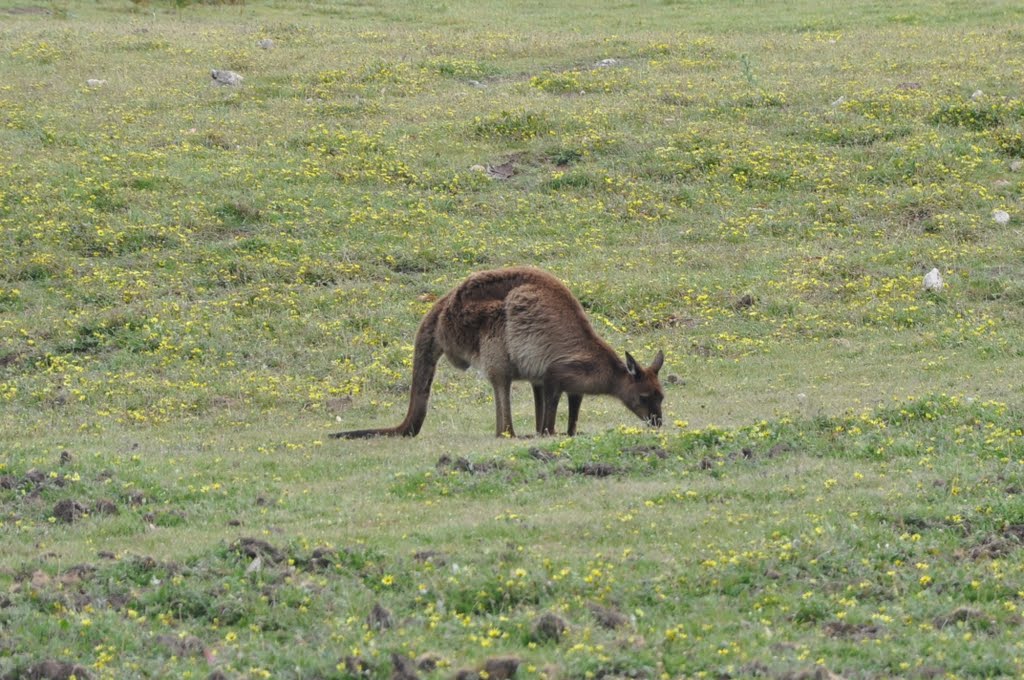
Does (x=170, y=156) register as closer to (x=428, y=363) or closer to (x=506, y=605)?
(x=428, y=363)

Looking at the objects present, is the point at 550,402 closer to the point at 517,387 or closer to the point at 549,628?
the point at 517,387

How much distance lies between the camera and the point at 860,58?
2816 cm

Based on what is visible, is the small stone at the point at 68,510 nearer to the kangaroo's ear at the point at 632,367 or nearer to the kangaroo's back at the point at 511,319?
the kangaroo's back at the point at 511,319

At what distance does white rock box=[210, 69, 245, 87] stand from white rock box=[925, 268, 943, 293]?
14.1 meters

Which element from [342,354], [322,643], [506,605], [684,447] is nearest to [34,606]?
[322,643]

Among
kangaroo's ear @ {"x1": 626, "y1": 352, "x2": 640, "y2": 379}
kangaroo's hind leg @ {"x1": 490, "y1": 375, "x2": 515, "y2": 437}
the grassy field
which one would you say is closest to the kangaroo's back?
kangaroo's hind leg @ {"x1": 490, "y1": 375, "x2": 515, "y2": 437}

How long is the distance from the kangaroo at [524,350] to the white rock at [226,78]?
1448 cm

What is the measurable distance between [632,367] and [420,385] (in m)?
2.05

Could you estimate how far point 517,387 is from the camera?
1683 cm

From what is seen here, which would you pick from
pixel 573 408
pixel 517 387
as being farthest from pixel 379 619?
pixel 517 387

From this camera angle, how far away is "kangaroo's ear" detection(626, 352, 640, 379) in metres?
13.2

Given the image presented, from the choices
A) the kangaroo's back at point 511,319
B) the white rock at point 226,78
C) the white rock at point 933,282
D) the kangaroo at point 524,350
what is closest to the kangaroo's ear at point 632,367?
the kangaroo at point 524,350

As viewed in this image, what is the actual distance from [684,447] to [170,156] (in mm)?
13337

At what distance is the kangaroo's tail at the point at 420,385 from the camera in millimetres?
13367
